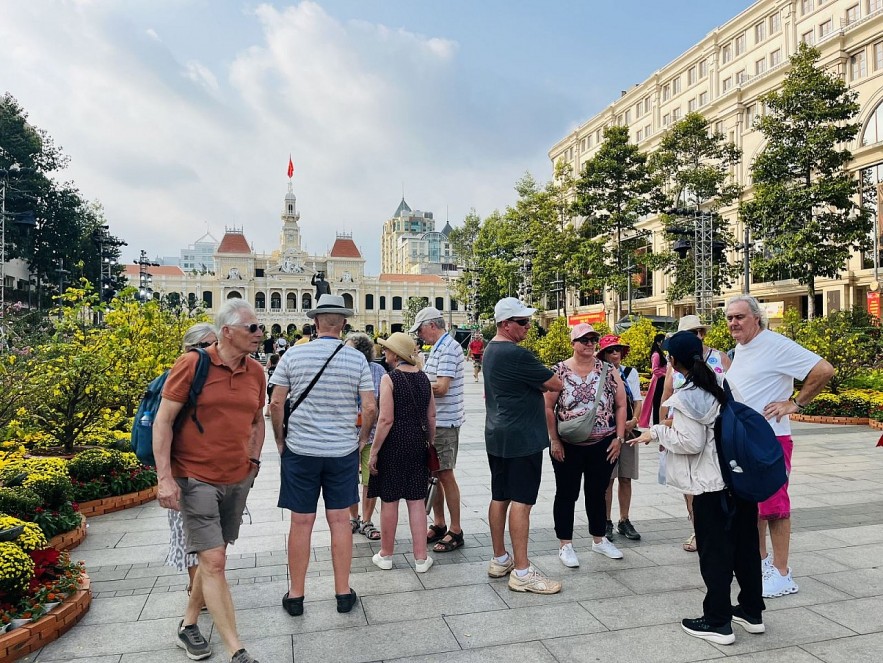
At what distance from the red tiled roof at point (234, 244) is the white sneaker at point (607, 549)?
103m

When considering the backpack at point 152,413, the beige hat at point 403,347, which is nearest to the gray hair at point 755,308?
the beige hat at point 403,347

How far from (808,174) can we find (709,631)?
80.2ft

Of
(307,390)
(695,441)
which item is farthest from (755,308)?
(307,390)

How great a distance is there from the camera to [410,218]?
154m

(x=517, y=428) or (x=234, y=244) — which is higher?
(x=234, y=244)

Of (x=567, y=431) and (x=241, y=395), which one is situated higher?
(x=241, y=395)

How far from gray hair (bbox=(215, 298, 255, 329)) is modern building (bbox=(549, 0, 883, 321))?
26345 millimetres

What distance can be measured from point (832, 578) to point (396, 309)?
102523mm

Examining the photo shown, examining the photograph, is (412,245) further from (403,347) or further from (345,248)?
(403,347)

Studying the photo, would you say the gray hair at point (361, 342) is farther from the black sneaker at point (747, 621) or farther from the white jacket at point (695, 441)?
the black sneaker at point (747, 621)

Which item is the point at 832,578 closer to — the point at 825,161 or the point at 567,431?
the point at 567,431

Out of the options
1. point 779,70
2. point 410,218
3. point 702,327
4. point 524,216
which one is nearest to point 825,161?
point 779,70

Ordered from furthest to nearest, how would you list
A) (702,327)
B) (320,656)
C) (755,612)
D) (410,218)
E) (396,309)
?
(410,218), (396,309), (702,327), (755,612), (320,656)

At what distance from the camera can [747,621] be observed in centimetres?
339
